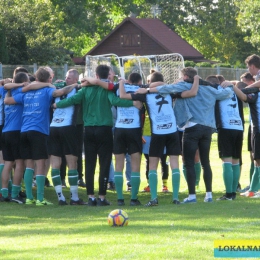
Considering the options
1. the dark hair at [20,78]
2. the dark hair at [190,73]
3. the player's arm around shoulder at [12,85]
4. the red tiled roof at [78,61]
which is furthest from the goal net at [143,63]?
the red tiled roof at [78,61]

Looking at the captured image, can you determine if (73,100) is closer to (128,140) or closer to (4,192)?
(128,140)

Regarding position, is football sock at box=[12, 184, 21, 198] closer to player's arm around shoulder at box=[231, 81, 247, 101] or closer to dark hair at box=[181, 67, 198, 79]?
dark hair at box=[181, 67, 198, 79]

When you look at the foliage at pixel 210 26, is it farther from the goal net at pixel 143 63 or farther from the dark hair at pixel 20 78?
the dark hair at pixel 20 78

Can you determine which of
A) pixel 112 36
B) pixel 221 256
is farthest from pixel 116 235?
pixel 112 36

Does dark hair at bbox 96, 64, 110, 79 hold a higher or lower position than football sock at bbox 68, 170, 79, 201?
higher

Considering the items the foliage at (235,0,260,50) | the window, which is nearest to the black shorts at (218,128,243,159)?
the foliage at (235,0,260,50)

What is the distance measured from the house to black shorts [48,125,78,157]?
5257 centimetres

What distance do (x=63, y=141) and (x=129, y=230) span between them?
3342 millimetres

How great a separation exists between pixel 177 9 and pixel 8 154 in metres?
72.9

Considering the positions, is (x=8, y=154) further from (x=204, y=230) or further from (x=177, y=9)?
(x=177, y=9)

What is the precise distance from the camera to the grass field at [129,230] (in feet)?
25.7

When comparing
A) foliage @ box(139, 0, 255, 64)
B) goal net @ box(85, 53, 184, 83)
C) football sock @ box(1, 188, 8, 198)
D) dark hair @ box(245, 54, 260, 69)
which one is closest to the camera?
dark hair @ box(245, 54, 260, 69)

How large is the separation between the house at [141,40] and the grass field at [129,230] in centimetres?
5304

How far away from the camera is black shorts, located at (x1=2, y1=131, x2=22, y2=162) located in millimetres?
12703
